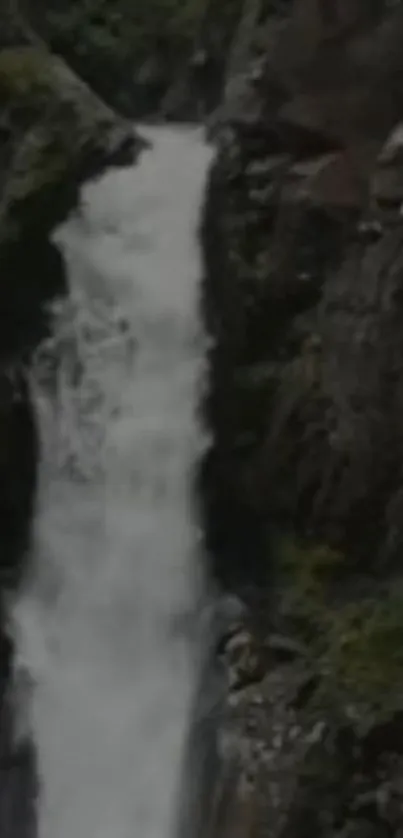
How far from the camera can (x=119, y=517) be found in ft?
25.0

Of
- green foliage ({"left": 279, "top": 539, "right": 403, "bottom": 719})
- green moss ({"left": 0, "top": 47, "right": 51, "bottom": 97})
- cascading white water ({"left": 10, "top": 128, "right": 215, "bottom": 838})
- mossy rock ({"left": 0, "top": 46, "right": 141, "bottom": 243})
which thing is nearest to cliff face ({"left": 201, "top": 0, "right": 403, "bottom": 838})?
green foliage ({"left": 279, "top": 539, "right": 403, "bottom": 719})

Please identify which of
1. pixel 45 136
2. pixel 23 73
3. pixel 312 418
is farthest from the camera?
pixel 23 73

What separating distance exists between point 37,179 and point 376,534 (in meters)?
2.99

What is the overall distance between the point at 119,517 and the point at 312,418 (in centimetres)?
132

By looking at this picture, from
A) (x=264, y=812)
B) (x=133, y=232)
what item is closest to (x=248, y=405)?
(x=133, y=232)

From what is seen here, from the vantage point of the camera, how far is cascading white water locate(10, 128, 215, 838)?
6957 millimetres

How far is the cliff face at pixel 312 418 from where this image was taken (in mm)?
5918

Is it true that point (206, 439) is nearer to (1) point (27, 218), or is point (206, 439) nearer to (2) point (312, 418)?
(2) point (312, 418)

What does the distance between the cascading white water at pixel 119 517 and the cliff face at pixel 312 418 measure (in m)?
0.26

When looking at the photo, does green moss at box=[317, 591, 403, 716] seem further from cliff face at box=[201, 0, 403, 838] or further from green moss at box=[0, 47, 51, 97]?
green moss at box=[0, 47, 51, 97]

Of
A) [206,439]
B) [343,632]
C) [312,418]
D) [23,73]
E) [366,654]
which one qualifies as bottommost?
[366,654]

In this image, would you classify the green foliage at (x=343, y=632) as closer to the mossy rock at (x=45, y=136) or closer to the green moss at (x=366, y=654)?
the green moss at (x=366, y=654)

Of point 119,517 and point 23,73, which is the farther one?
point 23,73

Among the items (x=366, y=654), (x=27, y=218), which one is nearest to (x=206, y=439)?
(x=27, y=218)
